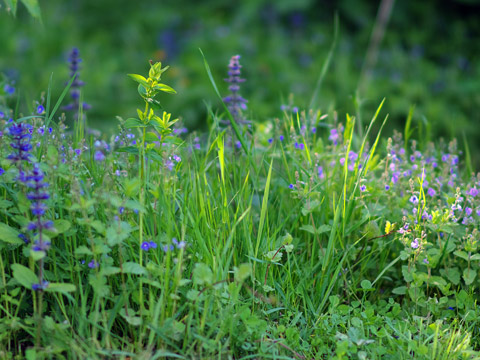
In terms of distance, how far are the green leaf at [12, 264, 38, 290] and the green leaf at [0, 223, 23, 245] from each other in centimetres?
10

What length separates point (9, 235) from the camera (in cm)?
197

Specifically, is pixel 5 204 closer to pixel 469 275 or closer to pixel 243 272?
pixel 243 272

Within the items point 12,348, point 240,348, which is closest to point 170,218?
point 240,348

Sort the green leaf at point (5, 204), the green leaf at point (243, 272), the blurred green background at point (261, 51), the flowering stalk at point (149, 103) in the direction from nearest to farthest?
the green leaf at point (243, 272)
the green leaf at point (5, 204)
the flowering stalk at point (149, 103)
the blurred green background at point (261, 51)

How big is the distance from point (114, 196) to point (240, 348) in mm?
705

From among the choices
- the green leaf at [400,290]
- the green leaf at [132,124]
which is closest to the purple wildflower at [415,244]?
the green leaf at [400,290]

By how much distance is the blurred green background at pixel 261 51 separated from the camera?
19.1ft

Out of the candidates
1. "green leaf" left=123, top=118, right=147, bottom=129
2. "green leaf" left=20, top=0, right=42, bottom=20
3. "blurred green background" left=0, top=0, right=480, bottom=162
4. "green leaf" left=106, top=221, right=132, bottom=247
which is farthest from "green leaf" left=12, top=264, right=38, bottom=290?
"blurred green background" left=0, top=0, right=480, bottom=162

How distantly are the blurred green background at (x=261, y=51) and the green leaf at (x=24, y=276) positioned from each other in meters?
3.68

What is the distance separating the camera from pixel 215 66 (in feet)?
20.2

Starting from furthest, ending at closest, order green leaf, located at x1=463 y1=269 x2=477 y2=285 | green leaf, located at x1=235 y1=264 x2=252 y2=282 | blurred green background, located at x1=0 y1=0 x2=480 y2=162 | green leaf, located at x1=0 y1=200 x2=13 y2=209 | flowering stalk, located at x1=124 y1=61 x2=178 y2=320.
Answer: blurred green background, located at x1=0 y1=0 x2=480 y2=162 → green leaf, located at x1=463 y1=269 x2=477 y2=285 → flowering stalk, located at x1=124 y1=61 x2=178 y2=320 → green leaf, located at x1=0 y1=200 x2=13 y2=209 → green leaf, located at x1=235 y1=264 x2=252 y2=282

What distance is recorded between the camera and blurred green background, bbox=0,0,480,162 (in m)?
5.82

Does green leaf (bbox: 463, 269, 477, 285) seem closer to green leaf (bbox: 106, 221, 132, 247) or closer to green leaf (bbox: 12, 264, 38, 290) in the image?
green leaf (bbox: 106, 221, 132, 247)

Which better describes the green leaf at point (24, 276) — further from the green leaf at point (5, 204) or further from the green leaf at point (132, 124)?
the green leaf at point (132, 124)
